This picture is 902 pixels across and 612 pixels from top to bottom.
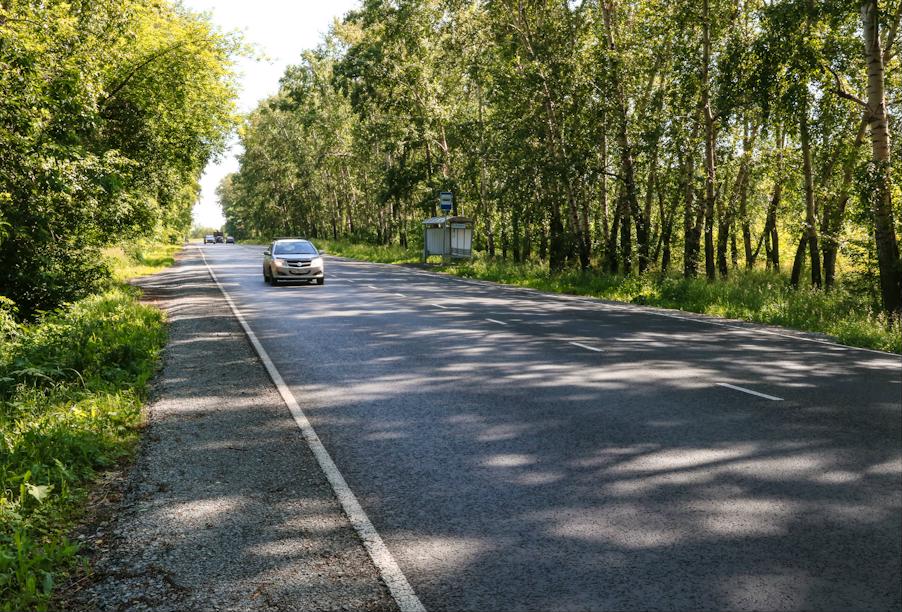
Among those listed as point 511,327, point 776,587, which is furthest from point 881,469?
point 511,327

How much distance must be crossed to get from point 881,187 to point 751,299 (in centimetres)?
388

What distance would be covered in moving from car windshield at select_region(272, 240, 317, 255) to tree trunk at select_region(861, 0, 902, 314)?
1787 centimetres

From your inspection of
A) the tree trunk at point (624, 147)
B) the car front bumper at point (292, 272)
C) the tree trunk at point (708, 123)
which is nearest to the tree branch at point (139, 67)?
the car front bumper at point (292, 272)

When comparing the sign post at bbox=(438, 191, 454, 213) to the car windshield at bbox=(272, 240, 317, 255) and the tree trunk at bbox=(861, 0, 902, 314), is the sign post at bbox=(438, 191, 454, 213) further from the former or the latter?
the tree trunk at bbox=(861, 0, 902, 314)

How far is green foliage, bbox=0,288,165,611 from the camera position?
4.26 metres

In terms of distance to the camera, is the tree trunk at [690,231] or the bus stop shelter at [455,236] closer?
the tree trunk at [690,231]

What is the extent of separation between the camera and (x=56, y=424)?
6.90 metres

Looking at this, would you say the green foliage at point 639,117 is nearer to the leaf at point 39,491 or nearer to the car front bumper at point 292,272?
the car front bumper at point 292,272

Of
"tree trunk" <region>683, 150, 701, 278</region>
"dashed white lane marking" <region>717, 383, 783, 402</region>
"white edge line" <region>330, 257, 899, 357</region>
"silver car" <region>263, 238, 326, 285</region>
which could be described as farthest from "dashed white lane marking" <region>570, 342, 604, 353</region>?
"silver car" <region>263, 238, 326, 285</region>

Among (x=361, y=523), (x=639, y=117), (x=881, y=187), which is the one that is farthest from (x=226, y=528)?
(x=639, y=117)

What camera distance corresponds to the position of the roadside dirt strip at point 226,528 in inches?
151

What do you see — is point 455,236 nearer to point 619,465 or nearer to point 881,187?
point 881,187

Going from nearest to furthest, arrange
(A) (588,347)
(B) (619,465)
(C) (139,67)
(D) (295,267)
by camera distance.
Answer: (B) (619,465)
(A) (588,347)
(C) (139,67)
(D) (295,267)

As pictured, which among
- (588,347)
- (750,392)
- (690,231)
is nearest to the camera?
(750,392)
